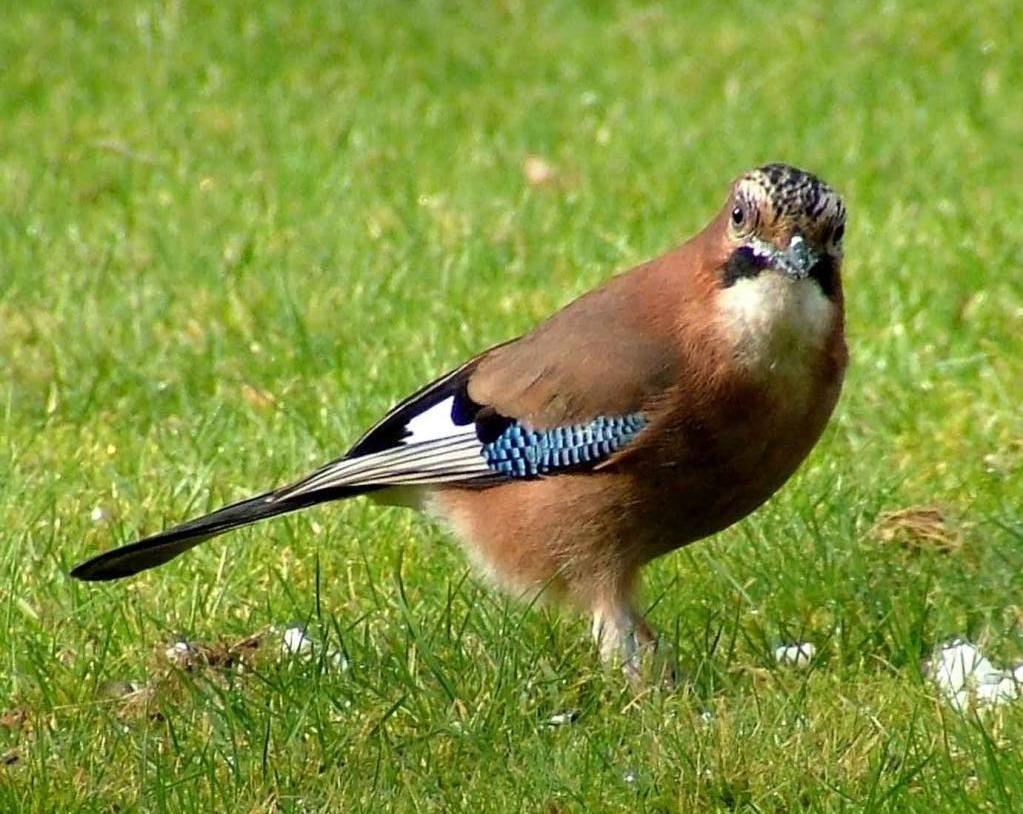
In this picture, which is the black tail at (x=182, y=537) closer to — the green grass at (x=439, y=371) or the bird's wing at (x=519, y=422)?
the bird's wing at (x=519, y=422)

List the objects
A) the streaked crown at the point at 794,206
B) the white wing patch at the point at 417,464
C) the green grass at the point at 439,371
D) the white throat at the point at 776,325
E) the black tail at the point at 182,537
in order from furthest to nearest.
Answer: the white wing patch at the point at 417,464 → the black tail at the point at 182,537 → the white throat at the point at 776,325 → the streaked crown at the point at 794,206 → the green grass at the point at 439,371

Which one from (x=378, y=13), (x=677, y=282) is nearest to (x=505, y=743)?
(x=677, y=282)

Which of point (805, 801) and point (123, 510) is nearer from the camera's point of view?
point (805, 801)

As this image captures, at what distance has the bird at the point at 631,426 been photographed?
4211mm

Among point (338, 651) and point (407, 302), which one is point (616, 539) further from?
point (407, 302)

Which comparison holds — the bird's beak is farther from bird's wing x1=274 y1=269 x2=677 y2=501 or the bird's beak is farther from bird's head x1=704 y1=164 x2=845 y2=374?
bird's wing x1=274 y1=269 x2=677 y2=501

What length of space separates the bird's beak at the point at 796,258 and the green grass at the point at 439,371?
75cm

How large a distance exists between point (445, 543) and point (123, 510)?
0.79m

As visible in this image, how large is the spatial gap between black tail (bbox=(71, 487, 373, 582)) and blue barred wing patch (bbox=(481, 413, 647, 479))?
307mm

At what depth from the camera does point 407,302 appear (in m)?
6.56

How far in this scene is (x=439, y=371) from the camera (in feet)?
19.8

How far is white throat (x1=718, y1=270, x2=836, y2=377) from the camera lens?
165 inches

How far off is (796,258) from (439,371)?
210cm

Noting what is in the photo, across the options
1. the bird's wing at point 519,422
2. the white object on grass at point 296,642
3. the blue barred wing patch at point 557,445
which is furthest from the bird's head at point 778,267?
the white object on grass at point 296,642
